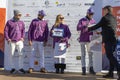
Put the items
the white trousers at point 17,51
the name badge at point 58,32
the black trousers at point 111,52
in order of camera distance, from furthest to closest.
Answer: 1. the name badge at point 58,32
2. the white trousers at point 17,51
3. the black trousers at point 111,52

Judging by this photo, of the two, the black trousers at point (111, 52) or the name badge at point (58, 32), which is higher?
the name badge at point (58, 32)

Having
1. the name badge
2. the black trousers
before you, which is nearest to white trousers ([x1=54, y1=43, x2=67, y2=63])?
the name badge

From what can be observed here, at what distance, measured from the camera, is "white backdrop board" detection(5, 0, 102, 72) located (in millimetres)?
11875

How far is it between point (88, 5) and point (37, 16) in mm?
1791

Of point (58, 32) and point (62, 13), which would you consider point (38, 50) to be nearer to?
point (58, 32)

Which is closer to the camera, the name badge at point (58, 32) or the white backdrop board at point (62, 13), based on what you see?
the name badge at point (58, 32)

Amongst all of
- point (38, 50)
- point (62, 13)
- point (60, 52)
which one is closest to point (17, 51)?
point (38, 50)

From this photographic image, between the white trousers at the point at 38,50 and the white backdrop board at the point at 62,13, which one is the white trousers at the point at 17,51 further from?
the white backdrop board at the point at 62,13

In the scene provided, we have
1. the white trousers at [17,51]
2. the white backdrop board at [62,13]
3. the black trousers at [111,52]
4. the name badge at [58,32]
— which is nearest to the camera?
the black trousers at [111,52]

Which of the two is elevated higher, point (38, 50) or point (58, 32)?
point (58, 32)

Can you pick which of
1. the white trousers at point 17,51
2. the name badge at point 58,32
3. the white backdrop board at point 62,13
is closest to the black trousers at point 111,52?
the white backdrop board at point 62,13

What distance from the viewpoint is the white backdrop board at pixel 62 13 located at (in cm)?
1188

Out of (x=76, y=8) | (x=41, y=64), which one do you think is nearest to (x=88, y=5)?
(x=76, y=8)

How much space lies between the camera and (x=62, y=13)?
1202 cm
